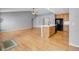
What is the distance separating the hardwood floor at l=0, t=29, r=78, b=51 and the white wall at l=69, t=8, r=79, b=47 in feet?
0.24

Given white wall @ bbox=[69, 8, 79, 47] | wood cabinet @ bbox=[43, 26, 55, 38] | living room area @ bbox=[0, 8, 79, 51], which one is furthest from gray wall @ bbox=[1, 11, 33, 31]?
white wall @ bbox=[69, 8, 79, 47]

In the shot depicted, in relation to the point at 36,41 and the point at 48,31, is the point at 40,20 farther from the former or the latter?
the point at 36,41

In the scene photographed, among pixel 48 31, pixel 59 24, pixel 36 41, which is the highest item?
pixel 59 24

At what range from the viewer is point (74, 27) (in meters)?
2.03

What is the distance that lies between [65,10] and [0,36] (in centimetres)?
105

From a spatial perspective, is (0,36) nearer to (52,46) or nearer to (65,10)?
(52,46)

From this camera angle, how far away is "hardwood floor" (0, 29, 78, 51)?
81.0 inches

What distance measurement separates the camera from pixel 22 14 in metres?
2.06

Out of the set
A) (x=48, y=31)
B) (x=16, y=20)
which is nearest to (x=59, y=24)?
(x=48, y=31)

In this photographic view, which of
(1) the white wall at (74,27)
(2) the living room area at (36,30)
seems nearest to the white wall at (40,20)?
(2) the living room area at (36,30)

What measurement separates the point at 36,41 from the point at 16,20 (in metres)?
0.44

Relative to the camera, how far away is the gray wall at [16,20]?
Result: 2.03 metres

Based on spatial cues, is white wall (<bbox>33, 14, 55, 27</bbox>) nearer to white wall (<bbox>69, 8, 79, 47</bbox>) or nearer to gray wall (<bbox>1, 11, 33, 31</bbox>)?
gray wall (<bbox>1, 11, 33, 31</bbox>)
